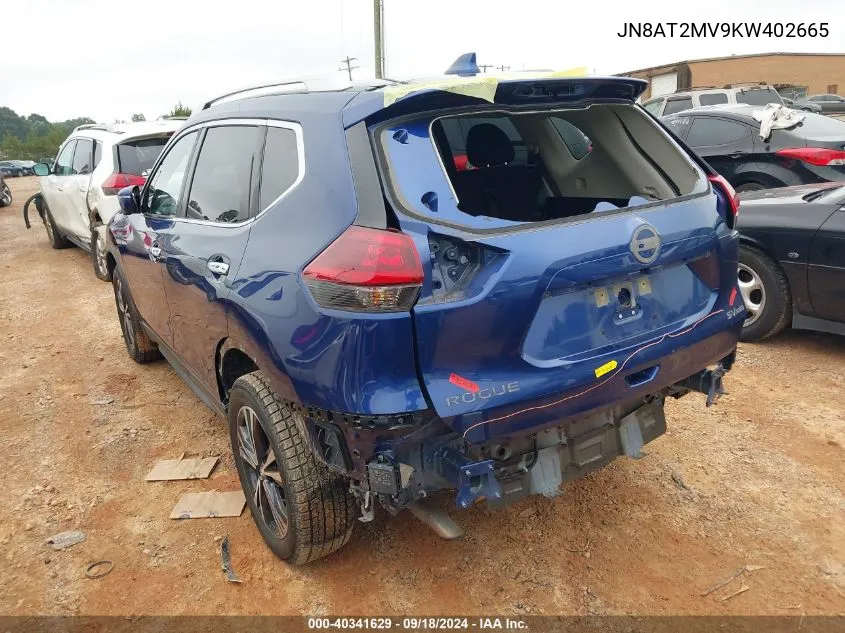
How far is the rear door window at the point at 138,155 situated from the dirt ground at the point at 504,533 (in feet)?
11.6

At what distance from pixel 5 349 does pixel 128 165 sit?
2.37 m

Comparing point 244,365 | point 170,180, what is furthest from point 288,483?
point 170,180

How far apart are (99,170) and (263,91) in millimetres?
5001

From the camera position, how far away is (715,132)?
823 cm

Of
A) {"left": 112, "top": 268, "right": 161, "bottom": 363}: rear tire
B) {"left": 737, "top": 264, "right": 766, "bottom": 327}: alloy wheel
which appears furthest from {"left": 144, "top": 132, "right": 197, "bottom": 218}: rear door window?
{"left": 737, "top": 264, "right": 766, "bottom": 327}: alloy wheel

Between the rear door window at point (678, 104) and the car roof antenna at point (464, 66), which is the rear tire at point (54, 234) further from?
the rear door window at point (678, 104)

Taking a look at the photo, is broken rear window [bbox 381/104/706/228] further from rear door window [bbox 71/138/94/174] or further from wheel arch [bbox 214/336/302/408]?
rear door window [bbox 71/138/94/174]

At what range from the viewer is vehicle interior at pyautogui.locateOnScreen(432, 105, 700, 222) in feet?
9.45

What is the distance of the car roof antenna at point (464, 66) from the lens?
264cm

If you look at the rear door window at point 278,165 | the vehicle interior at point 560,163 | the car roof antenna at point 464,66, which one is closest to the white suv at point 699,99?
the vehicle interior at point 560,163

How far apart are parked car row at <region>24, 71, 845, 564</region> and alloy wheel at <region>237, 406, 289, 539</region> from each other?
0.5 inches

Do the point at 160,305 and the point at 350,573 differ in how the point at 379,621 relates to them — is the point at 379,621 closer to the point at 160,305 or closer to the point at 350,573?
the point at 350,573

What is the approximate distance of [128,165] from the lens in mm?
7004

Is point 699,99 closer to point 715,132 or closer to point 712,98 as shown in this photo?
point 712,98
